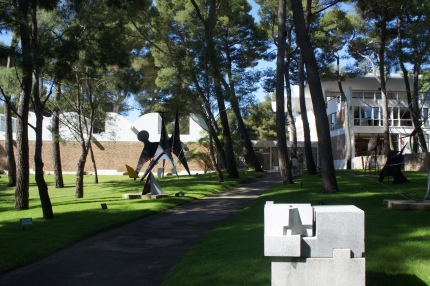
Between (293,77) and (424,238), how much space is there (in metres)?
33.1

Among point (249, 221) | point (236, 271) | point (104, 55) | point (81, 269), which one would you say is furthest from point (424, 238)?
point (104, 55)

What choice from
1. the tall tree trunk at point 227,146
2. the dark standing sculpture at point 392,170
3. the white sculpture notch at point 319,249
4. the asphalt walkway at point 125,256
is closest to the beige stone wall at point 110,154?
the tall tree trunk at point 227,146

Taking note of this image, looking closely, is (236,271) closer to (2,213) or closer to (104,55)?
(104,55)

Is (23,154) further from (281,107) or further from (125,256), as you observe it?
(281,107)

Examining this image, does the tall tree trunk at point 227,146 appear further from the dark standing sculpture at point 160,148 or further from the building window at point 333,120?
the building window at point 333,120

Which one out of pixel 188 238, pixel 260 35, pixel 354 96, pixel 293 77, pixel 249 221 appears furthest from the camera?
pixel 354 96

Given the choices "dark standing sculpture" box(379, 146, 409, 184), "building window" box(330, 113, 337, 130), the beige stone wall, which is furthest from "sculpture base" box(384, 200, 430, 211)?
"building window" box(330, 113, 337, 130)

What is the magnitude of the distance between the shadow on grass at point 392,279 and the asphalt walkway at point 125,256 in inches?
111

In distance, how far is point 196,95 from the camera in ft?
88.5

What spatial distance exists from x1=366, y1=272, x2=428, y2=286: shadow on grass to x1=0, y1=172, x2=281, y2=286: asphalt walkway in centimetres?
281

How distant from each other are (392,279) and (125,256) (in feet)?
15.6

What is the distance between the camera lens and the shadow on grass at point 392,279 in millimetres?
5574

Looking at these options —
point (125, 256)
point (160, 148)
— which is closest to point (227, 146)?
point (160, 148)

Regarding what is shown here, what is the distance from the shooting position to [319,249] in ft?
16.1
